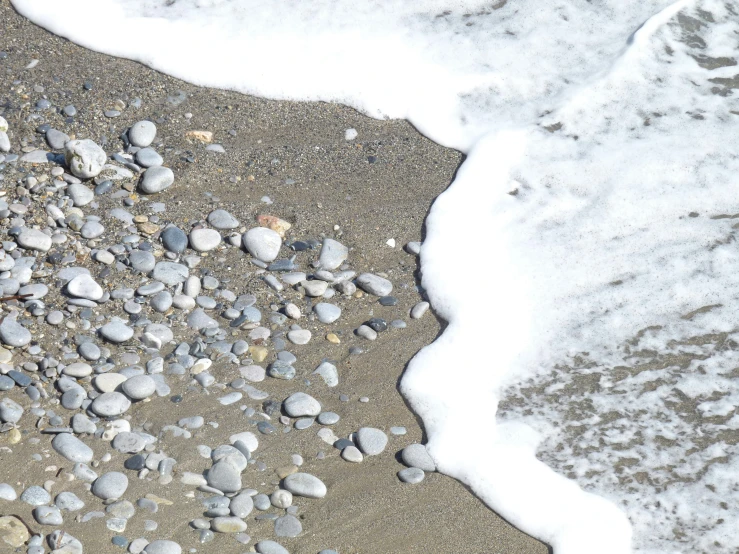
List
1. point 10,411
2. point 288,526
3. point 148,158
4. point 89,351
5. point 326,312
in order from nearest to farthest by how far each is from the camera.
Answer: point 288,526 < point 10,411 < point 89,351 < point 326,312 < point 148,158

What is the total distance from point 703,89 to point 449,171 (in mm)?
1607

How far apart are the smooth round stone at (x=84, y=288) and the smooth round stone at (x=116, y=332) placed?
13cm

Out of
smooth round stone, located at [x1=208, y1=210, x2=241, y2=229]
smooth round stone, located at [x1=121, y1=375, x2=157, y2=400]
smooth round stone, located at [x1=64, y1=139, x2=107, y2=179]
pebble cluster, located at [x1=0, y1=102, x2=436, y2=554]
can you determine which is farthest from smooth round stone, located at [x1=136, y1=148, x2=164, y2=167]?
smooth round stone, located at [x1=121, y1=375, x2=157, y2=400]

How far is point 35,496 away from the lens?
218cm

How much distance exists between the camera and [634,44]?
4434 mm

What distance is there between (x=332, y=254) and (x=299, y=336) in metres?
0.43

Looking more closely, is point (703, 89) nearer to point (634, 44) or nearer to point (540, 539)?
point (634, 44)

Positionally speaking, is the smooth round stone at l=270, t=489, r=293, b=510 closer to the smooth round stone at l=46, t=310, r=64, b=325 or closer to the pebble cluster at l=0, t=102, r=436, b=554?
the pebble cluster at l=0, t=102, r=436, b=554

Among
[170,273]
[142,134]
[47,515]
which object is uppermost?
[142,134]

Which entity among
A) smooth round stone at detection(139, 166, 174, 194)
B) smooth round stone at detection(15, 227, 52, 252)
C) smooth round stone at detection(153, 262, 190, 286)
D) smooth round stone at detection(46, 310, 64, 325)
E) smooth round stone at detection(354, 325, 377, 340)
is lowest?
smooth round stone at detection(46, 310, 64, 325)

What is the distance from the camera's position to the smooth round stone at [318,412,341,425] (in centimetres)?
253

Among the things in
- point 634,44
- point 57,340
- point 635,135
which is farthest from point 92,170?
point 634,44

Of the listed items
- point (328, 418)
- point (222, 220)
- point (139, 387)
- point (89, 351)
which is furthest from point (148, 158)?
point (328, 418)

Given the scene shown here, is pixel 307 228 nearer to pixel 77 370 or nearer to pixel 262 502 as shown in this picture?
pixel 77 370
